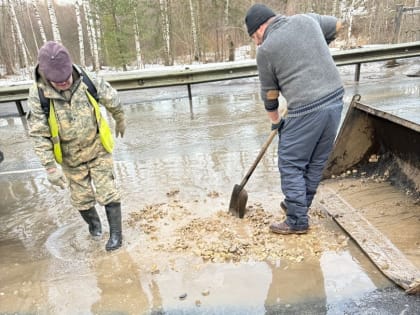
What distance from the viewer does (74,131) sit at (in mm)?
2844

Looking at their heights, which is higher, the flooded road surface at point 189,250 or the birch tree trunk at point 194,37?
the birch tree trunk at point 194,37

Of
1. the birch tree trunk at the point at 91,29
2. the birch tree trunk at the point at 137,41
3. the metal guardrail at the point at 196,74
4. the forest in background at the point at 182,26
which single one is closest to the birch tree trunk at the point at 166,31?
the forest in background at the point at 182,26

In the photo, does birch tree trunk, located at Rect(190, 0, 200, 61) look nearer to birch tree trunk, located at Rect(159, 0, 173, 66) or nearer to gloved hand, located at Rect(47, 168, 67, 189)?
birch tree trunk, located at Rect(159, 0, 173, 66)

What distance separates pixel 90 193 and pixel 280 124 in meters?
1.63

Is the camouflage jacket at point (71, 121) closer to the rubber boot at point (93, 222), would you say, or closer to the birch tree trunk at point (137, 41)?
the rubber boot at point (93, 222)

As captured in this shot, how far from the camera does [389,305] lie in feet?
7.40

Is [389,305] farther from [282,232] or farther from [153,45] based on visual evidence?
[153,45]

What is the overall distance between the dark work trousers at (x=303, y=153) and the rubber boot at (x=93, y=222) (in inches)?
64.1

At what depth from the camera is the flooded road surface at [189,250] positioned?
7.96 feet

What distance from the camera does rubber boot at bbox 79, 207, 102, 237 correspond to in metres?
3.25

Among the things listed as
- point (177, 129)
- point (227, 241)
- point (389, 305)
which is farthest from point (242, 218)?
point (177, 129)

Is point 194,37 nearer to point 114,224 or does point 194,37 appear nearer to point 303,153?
point 114,224

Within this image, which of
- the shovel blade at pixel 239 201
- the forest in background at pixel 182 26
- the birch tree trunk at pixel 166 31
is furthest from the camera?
the birch tree trunk at pixel 166 31

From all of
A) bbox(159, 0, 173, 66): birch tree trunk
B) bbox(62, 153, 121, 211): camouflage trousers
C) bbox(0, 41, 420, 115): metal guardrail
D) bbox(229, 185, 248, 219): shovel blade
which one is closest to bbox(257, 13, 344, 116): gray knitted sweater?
bbox(229, 185, 248, 219): shovel blade
